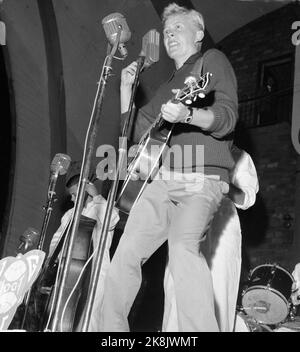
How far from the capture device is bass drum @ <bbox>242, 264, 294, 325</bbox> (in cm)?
273

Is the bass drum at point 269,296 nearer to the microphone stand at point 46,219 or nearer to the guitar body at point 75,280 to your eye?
the guitar body at point 75,280

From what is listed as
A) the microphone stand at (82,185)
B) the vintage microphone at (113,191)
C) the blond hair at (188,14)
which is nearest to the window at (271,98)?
the blond hair at (188,14)

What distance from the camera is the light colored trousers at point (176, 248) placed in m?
1.56

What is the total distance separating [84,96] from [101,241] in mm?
Answer: 3237

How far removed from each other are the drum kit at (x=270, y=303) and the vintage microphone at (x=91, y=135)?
1.44m

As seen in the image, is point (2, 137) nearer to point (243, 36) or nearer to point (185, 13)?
point (185, 13)

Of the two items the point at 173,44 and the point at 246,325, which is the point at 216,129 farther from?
the point at 246,325

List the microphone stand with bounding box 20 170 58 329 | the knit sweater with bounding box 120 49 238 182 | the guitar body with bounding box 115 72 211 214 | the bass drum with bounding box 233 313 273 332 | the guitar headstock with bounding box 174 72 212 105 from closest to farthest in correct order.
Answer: the guitar headstock with bounding box 174 72 212 105, the knit sweater with bounding box 120 49 238 182, the guitar body with bounding box 115 72 211 214, the bass drum with bounding box 233 313 273 332, the microphone stand with bounding box 20 170 58 329

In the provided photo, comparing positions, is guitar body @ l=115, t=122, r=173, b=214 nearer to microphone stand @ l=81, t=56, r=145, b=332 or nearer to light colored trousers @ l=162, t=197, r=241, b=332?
microphone stand @ l=81, t=56, r=145, b=332

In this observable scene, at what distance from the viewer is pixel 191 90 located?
1.63 metres

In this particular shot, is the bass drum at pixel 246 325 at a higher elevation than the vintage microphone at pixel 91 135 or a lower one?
lower

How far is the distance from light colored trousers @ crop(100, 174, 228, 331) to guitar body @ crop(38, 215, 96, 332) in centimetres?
114

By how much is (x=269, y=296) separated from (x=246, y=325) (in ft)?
0.83

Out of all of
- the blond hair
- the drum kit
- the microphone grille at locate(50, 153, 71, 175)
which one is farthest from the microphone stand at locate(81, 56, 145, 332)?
the microphone grille at locate(50, 153, 71, 175)
